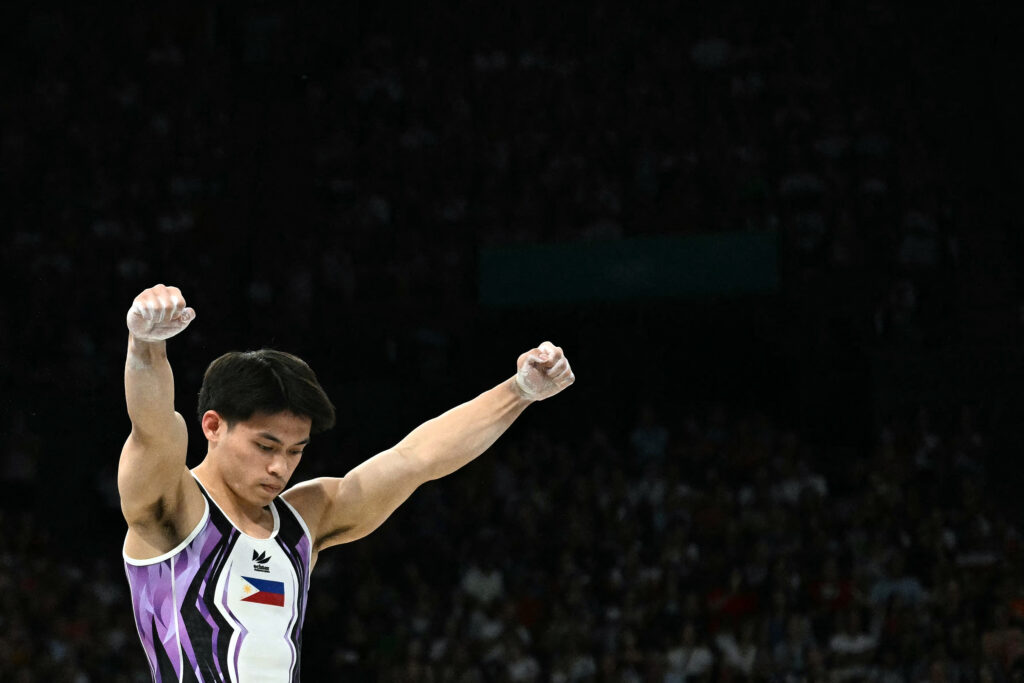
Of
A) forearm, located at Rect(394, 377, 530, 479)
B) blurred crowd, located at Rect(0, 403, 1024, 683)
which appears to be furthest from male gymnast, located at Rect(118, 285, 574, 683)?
blurred crowd, located at Rect(0, 403, 1024, 683)

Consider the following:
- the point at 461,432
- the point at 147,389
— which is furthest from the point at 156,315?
the point at 461,432

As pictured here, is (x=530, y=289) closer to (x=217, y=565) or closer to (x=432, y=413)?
(x=432, y=413)

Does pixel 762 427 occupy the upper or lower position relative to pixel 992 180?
lower

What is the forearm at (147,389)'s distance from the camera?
3723 mm

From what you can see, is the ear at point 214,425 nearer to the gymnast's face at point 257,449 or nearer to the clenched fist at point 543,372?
the gymnast's face at point 257,449

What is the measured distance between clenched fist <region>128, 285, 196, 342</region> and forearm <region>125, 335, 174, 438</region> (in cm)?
3

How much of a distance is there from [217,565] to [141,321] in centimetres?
80

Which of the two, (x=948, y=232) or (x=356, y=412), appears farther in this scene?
(x=356, y=412)

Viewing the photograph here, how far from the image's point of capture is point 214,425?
13.9 feet

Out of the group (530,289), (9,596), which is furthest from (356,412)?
(9,596)

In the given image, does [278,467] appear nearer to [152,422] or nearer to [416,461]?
[152,422]

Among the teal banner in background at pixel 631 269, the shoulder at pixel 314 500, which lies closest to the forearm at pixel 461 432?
the shoulder at pixel 314 500

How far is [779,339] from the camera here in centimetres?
1563

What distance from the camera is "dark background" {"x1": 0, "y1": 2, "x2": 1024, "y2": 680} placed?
14797mm
